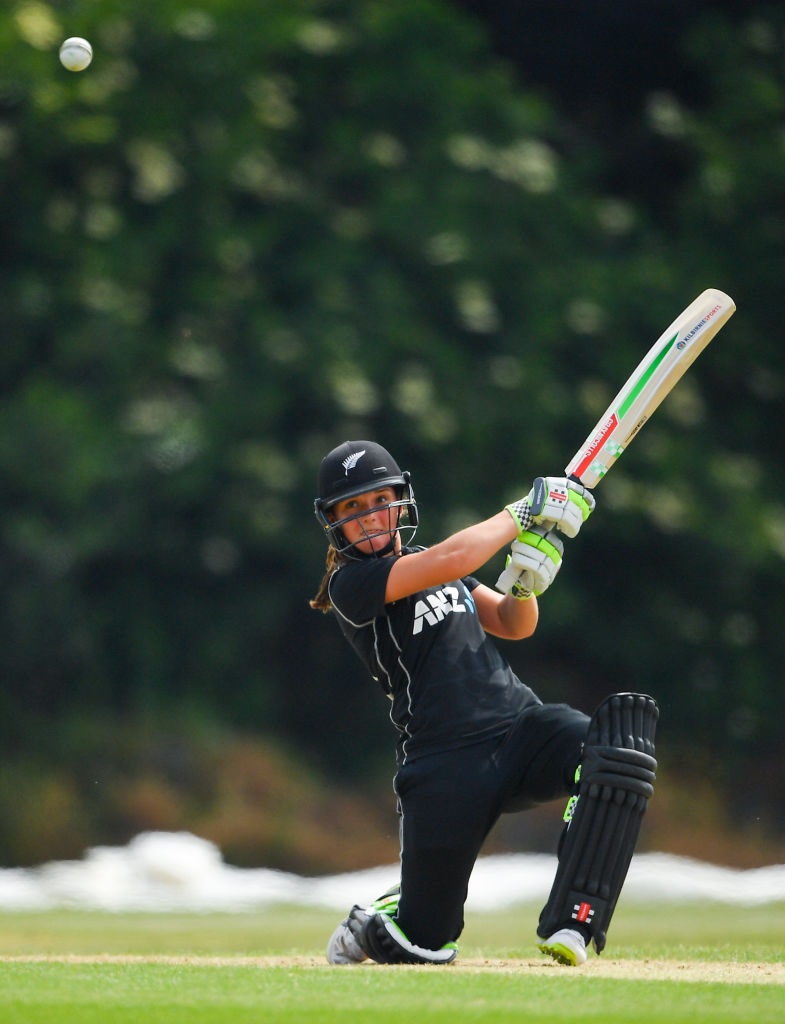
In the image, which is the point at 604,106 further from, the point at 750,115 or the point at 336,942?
the point at 336,942

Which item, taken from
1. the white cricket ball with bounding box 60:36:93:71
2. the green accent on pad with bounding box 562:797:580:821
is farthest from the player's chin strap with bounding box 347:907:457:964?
the white cricket ball with bounding box 60:36:93:71

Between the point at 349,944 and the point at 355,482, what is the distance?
1255mm

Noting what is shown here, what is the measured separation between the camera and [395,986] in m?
3.42

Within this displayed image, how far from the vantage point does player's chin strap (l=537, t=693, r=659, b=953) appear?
389cm

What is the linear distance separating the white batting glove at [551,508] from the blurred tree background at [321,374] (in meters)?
5.50

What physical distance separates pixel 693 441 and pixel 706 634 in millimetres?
1299

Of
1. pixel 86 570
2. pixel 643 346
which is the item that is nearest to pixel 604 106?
pixel 643 346

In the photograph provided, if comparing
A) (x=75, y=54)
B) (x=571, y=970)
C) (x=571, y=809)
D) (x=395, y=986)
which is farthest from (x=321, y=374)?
(x=395, y=986)

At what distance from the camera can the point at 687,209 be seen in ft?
35.0

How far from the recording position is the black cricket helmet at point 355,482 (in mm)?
4203

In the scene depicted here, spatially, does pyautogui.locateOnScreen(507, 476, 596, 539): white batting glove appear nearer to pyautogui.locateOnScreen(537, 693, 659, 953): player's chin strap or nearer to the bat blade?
the bat blade

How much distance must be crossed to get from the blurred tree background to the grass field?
4.52m

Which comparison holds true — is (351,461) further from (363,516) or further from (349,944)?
(349,944)

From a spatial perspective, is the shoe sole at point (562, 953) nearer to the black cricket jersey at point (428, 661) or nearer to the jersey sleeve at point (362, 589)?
the black cricket jersey at point (428, 661)
